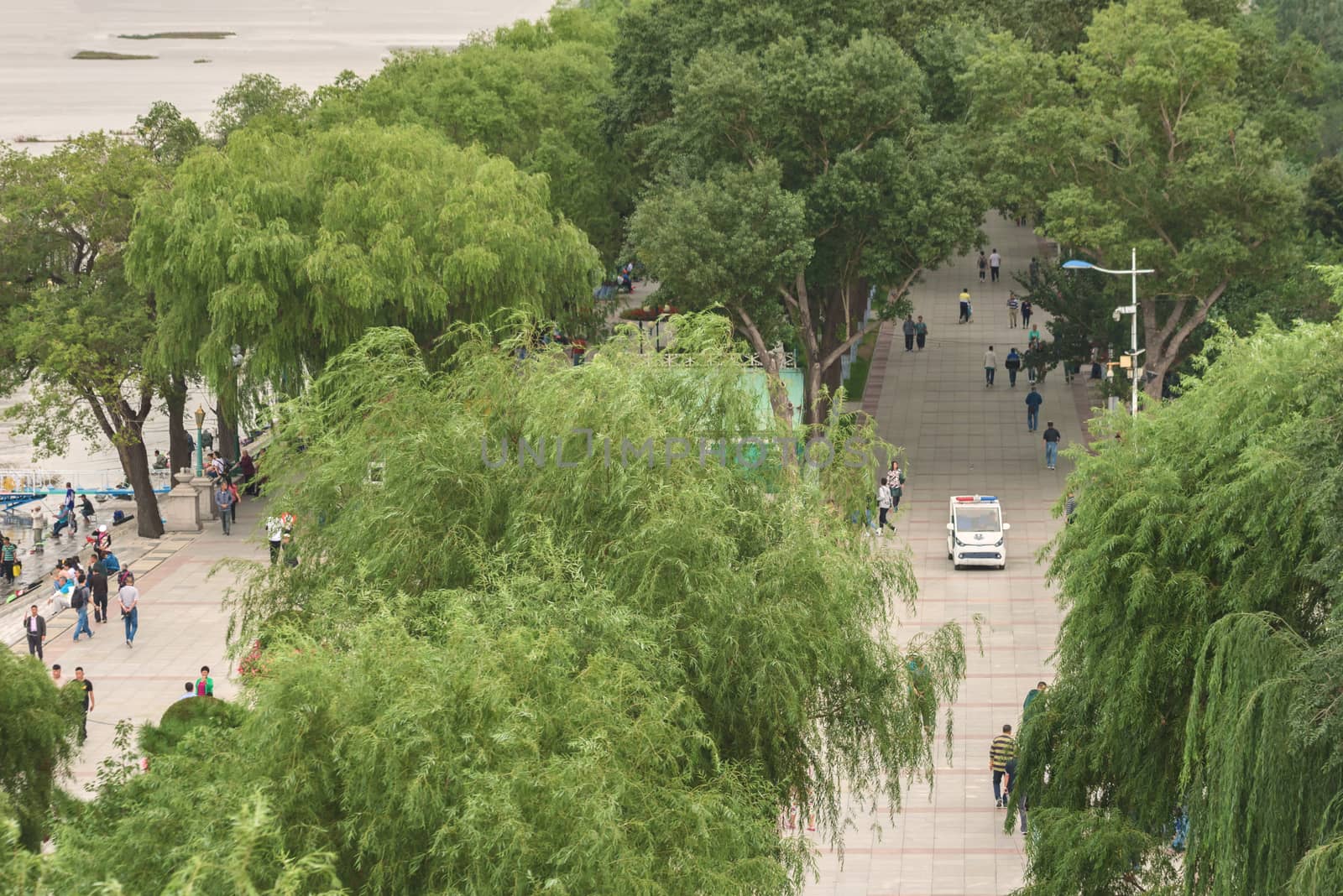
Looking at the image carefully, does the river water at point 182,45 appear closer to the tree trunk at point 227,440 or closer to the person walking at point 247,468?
the tree trunk at point 227,440

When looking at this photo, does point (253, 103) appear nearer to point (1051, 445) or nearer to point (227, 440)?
point (227, 440)

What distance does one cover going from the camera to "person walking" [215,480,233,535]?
46.0 m

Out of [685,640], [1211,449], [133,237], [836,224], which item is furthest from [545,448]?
[836,224]

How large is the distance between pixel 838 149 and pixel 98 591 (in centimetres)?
2077

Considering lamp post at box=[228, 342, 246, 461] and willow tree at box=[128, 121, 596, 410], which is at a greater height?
willow tree at box=[128, 121, 596, 410]

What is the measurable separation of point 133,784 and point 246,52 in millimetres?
133697

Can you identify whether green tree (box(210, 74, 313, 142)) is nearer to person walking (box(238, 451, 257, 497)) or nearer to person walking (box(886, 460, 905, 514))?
person walking (box(238, 451, 257, 497))

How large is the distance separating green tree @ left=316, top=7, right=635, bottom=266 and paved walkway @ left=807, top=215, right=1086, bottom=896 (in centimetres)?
958

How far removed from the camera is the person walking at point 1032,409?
50969 millimetres

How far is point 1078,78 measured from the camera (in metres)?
48.3

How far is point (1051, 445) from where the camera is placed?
159 ft

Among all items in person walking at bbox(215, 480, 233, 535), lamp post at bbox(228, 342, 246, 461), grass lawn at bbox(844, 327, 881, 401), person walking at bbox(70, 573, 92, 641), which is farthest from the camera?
grass lawn at bbox(844, 327, 881, 401)

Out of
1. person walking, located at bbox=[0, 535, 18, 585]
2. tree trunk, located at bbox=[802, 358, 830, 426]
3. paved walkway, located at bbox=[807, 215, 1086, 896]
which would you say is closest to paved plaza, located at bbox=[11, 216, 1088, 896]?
paved walkway, located at bbox=[807, 215, 1086, 896]

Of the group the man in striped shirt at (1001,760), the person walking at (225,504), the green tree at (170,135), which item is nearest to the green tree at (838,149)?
the person walking at (225,504)
